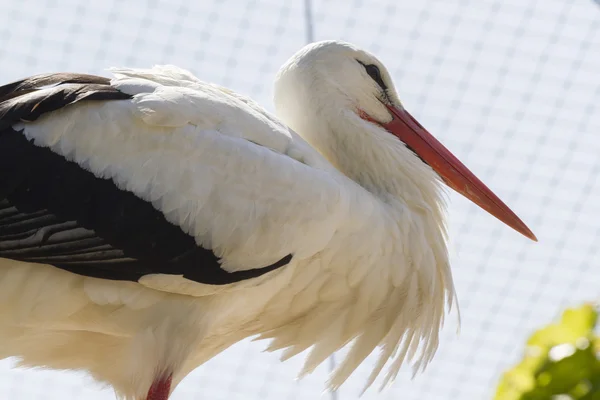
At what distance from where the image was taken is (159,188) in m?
2.51

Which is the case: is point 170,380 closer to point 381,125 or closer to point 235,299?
point 235,299

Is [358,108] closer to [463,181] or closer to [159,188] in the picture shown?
[463,181]

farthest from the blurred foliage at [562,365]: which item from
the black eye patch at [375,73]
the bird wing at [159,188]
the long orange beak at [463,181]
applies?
the black eye patch at [375,73]

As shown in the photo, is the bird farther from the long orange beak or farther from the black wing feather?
the long orange beak

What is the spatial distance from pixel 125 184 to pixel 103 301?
0.31 meters

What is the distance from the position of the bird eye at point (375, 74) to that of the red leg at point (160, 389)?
1.31m

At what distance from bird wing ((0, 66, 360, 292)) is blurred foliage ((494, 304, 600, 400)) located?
1.62m

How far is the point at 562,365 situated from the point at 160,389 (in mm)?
1870

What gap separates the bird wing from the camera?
8.15 feet

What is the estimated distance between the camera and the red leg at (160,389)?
257 centimetres

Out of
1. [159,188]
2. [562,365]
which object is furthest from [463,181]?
[562,365]

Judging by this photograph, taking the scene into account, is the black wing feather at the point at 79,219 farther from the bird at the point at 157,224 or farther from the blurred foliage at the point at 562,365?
the blurred foliage at the point at 562,365

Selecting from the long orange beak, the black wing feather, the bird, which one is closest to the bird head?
the long orange beak

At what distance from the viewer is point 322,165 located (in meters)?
2.70
